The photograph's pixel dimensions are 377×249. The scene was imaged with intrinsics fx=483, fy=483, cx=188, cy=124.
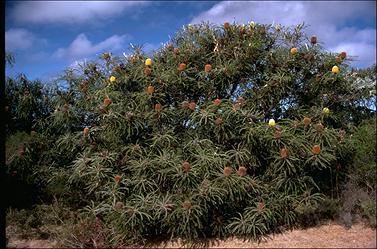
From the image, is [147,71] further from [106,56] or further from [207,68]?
[106,56]

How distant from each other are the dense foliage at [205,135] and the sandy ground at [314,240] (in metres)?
0.17

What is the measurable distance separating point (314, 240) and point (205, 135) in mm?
1937

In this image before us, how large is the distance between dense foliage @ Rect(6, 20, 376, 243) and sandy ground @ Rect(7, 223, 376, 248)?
171 millimetres

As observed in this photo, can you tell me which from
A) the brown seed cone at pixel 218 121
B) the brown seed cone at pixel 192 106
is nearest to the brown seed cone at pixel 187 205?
the brown seed cone at pixel 218 121

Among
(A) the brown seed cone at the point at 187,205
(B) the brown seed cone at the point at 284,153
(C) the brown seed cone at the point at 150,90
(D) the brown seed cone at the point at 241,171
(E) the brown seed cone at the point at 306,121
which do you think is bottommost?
(A) the brown seed cone at the point at 187,205

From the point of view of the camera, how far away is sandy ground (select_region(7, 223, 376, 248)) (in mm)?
5851

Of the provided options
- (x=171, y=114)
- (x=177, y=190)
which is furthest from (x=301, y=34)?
(x=177, y=190)

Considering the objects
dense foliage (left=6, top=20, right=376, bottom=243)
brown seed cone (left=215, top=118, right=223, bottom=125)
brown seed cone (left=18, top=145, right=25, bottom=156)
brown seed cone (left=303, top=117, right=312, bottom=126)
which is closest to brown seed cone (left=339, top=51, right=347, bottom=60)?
dense foliage (left=6, top=20, right=376, bottom=243)

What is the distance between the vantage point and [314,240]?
237 inches

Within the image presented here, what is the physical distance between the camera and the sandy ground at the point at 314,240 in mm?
5851

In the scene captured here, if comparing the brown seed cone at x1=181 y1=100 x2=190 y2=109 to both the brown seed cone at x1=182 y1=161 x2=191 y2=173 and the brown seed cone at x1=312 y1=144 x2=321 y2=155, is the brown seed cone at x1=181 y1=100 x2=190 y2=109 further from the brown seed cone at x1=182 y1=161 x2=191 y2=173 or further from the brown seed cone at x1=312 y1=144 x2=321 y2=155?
the brown seed cone at x1=312 y1=144 x2=321 y2=155

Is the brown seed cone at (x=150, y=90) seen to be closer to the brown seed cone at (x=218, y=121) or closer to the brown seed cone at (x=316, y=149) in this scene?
the brown seed cone at (x=218, y=121)

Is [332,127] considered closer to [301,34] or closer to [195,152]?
[301,34]

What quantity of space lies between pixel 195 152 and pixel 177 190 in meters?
0.56
